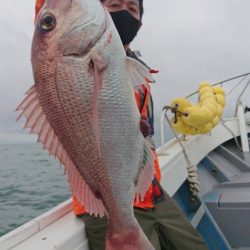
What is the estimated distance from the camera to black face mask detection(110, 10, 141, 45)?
2.05 metres

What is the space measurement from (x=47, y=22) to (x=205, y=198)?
319cm

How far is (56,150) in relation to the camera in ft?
4.64

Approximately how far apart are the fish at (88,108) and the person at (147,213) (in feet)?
1.50

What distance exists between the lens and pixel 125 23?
2.08m

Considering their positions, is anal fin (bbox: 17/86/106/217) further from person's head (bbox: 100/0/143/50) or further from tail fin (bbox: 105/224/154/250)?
person's head (bbox: 100/0/143/50)

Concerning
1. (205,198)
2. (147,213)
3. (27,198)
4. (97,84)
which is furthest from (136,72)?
(27,198)

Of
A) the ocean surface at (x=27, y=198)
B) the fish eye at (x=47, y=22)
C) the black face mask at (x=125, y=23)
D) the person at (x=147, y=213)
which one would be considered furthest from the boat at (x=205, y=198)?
the ocean surface at (x=27, y=198)

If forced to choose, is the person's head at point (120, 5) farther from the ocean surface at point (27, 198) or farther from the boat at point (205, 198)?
the ocean surface at point (27, 198)

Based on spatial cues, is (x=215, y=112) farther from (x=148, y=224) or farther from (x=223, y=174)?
(x=148, y=224)

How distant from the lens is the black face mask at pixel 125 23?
6.74 ft

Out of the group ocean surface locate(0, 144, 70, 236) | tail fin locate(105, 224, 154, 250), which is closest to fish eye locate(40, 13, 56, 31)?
tail fin locate(105, 224, 154, 250)

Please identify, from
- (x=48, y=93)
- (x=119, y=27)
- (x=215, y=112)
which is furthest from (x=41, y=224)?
(x=215, y=112)

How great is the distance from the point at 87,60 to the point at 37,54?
188 mm

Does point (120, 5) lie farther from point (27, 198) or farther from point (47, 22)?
point (27, 198)
